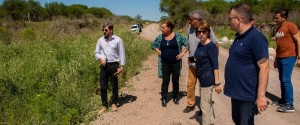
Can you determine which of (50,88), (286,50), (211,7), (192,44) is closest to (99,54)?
(50,88)

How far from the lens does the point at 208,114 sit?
4.86 metres

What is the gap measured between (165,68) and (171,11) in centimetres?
4868

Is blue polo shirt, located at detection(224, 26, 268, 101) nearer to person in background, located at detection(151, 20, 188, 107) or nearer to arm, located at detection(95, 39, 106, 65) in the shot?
person in background, located at detection(151, 20, 188, 107)

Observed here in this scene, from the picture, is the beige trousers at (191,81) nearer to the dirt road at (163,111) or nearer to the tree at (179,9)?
the dirt road at (163,111)

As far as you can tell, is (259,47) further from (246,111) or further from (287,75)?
(287,75)

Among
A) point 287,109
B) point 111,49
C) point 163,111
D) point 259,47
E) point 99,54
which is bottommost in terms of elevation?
point 163,111

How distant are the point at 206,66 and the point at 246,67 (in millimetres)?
1453

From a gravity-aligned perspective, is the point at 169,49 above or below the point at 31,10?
below

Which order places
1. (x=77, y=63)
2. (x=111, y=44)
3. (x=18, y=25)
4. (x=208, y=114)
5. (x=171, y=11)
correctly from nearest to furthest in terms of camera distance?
(x=208, y=114) < (x=111, y=44) < (x=77, y=63) < (x=18, y=25) < (x=171, y=11)

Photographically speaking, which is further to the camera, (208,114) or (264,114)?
(264,114)

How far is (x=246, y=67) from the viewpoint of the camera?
3.38 metres

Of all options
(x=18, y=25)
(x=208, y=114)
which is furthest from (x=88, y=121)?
(x=18, y=25)

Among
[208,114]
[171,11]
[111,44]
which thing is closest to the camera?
[208,114]

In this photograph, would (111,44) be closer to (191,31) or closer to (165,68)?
(165,68)
